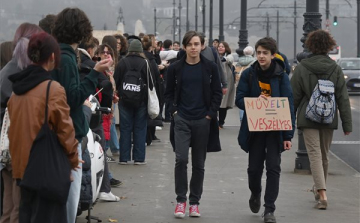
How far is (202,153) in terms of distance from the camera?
9.16 meters

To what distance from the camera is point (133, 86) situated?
12453 millimetres

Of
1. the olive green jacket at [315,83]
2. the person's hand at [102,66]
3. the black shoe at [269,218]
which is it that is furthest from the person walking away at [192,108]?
the person's hand at [102,66]

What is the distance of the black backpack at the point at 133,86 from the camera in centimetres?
1243

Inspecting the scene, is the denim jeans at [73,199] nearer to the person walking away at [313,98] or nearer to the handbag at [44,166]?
the handbag at [44,166]

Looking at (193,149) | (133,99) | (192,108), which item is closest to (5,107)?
(192,108)

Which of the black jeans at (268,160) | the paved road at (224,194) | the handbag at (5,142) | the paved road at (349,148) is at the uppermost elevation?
the handbag at (5,142)

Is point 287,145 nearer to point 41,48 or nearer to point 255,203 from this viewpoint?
point 255,203

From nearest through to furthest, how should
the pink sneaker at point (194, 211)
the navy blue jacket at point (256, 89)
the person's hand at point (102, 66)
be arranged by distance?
the person's hand at point (102, 66) → the navy blue jacket at point (256, 89) → the pink sneaker at point (194, 211)

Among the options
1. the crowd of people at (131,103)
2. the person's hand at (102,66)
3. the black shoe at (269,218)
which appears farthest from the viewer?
the black shoe at (269,218)

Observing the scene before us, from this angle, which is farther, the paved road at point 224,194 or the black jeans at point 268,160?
the paved road at point 224,194

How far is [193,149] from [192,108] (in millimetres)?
412

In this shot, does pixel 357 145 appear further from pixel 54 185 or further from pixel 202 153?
pixel 54 185

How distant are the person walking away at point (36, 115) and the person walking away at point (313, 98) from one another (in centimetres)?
422

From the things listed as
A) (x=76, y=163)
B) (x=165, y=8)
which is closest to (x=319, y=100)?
(x=76, y=163)
